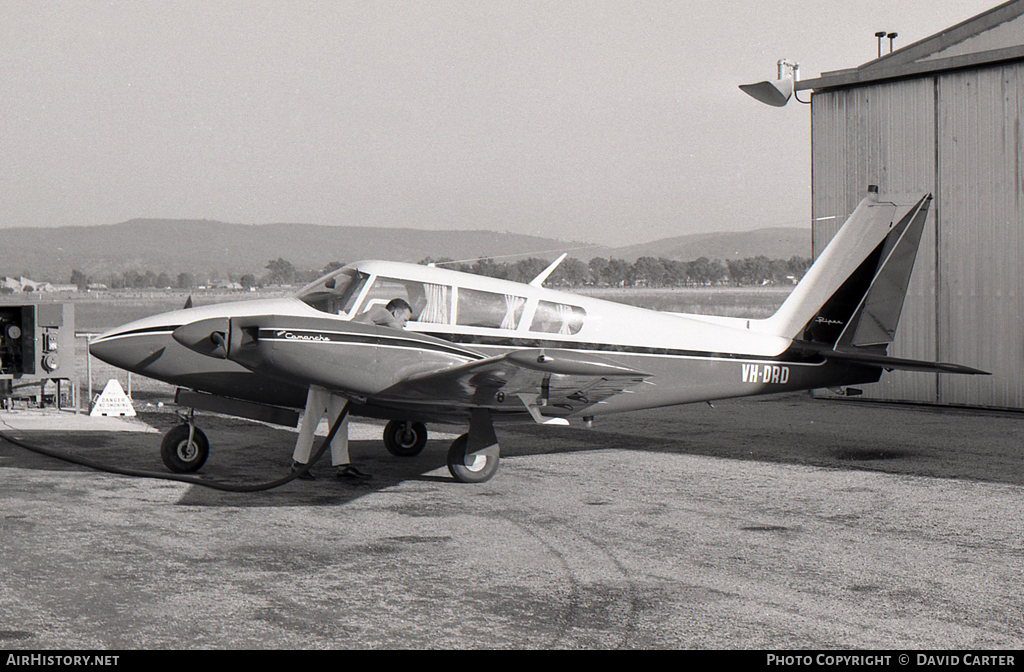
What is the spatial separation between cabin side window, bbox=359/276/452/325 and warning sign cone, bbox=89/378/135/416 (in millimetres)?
6874

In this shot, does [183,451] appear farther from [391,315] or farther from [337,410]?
[391,315]

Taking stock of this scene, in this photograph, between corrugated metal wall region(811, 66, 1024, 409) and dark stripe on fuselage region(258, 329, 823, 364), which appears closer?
dark stripe on fuselage region(258, 329, 823, 364)

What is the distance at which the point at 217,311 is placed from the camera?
8477mm

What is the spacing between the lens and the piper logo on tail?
9.91 metres

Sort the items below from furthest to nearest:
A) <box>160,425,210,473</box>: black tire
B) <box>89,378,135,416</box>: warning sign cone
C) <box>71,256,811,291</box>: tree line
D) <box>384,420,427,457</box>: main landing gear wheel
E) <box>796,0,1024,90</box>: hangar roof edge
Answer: <box>71,256,811,291</box>: tree line → <box>796,0,1024,90</box>: hangar roof edge → <box>89,378,135,416</box>: warning sign cone → <box>384,420,427,457</box>: main landing gear wheel → <box>160,425,210,473</box>: black tire

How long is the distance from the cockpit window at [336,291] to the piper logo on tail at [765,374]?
4407mm

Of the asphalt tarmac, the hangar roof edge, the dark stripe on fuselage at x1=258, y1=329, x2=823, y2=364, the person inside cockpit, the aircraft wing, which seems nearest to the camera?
the asphalt tarmac

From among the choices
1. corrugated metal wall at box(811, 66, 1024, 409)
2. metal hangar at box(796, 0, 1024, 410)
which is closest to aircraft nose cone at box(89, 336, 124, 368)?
corrugated metal wall at box(811, 66, 1024, 409)

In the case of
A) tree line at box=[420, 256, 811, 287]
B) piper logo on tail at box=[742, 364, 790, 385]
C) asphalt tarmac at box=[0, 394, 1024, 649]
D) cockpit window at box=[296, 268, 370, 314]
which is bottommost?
asphalt tarmac at box=[0, 394, 1024, 649]

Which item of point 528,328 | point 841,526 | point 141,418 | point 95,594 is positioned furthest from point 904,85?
point 95,594

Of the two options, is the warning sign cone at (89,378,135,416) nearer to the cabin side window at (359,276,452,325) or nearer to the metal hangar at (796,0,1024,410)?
the cabin side window at (359,276,452,325)

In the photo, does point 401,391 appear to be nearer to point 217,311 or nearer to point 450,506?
point 450,506

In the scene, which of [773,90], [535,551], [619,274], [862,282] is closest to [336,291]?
[535,551]

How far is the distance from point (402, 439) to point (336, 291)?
2.34 meters
